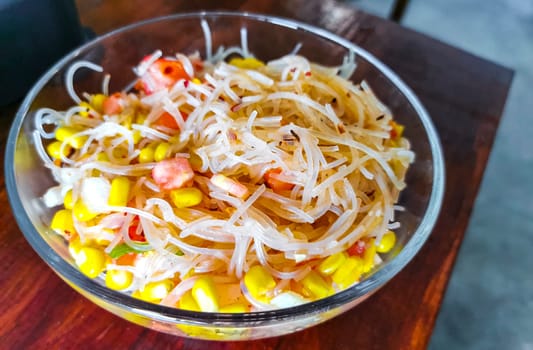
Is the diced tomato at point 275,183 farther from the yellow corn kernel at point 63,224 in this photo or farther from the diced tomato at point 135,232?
the yellow corn kernel at point 63,224

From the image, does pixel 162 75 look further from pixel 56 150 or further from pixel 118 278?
pixel 118 278

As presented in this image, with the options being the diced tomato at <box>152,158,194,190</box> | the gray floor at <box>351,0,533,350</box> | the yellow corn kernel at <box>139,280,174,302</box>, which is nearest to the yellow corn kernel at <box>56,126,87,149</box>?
the diced tomato at <box>152,158,194,190</box>

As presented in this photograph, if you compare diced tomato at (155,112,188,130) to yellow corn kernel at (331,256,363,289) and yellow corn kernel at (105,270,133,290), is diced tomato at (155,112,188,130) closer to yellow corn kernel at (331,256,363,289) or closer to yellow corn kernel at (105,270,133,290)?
yellow corn kernel at (105,270,133,290)

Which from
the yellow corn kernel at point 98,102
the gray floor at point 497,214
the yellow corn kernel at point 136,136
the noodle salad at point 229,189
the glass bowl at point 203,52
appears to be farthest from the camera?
the gray floor at point 497,214

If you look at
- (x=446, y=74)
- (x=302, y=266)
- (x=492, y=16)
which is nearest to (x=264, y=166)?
(x=302, y=266)

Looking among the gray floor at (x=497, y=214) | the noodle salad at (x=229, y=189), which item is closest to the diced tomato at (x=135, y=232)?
the noodle salad at (x=229, y=189)

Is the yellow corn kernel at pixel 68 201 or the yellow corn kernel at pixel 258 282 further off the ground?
the yellow corn kernel at pixel 258 282
